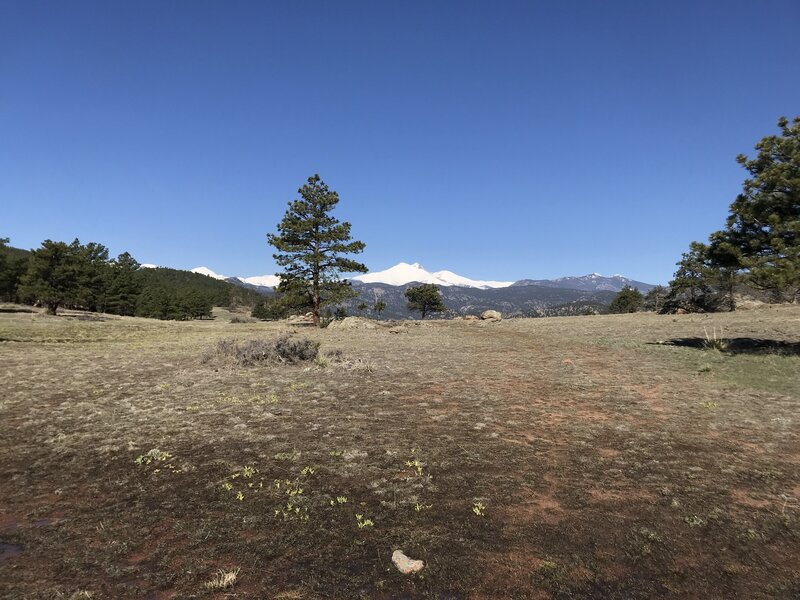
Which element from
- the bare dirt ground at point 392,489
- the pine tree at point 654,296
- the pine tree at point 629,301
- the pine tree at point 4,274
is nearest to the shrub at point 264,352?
the bare dirt ground at point 392,489

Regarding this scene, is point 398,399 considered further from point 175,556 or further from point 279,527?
point 175,556

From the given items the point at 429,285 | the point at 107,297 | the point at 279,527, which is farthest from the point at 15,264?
the point at 279,527

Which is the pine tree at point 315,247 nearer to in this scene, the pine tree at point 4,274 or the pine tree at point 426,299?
the pine tree at point 426,299

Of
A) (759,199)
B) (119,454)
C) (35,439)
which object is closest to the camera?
(119,454)

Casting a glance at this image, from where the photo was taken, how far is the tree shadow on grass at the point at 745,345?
829 inches

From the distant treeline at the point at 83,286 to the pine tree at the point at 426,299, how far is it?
218 ft

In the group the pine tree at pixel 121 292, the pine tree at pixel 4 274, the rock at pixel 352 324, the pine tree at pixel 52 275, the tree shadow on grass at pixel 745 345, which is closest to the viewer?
the tree shadow on grass at pixel 745 345

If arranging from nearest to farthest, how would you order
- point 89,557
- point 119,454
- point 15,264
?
1. point 89,557
2. point 119,454
3. point 15,264

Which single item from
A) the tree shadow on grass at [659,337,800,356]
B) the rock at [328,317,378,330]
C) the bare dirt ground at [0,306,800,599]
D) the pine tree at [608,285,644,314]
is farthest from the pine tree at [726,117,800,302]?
the pine tree at [608,285,644,314]

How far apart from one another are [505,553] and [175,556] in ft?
12.1

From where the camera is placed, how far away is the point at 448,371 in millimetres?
17172

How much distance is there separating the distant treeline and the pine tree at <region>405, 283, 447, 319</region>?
66.4 meters

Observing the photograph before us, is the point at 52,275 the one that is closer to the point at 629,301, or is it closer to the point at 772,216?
the point at 772,216

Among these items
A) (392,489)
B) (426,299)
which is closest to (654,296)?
(426,299)
